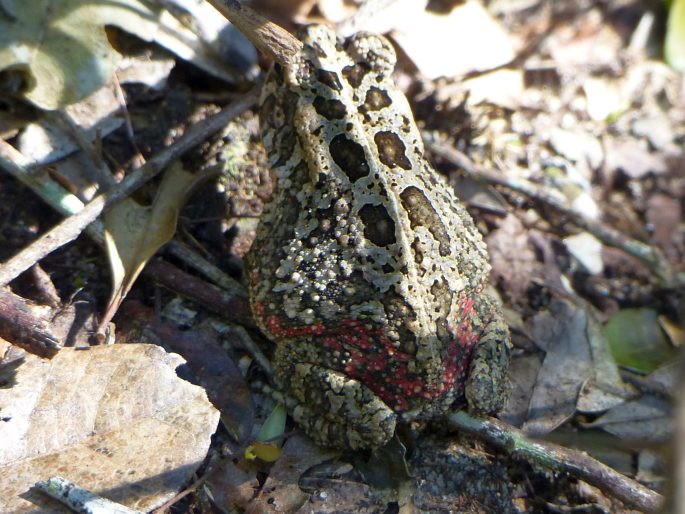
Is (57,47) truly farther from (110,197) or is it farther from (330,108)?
(330,108)

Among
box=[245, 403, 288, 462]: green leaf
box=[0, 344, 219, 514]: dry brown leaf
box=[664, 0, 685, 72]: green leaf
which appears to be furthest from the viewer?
box=[664, 0, 685, 72]: green leaf

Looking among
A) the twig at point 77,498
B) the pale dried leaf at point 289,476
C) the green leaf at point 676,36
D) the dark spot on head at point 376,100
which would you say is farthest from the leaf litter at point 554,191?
the dark spot on head at point 376,100

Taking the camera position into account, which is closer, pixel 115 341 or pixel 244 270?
pixel 115 341

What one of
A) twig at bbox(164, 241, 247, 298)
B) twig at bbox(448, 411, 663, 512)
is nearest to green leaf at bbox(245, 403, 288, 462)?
twig at bbox(164, 241, 247, 298)

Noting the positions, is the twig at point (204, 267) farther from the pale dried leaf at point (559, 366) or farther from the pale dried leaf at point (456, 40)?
the pale dried leaf at point (456, 40)

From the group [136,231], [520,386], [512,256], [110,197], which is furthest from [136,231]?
[512,256]

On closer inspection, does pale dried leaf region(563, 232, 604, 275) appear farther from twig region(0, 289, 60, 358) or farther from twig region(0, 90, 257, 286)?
twig region(0, 289, 60, 358)

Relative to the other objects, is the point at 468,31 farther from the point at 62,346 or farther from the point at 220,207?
the point at 62,346

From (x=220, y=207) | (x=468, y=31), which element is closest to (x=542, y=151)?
(x=468, y=31)
